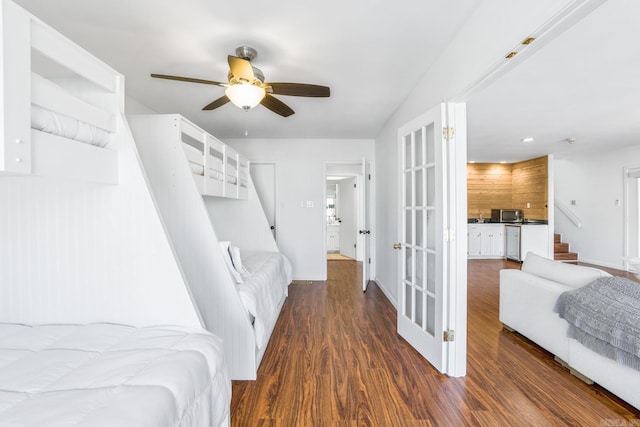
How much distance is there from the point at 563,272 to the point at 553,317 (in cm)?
41

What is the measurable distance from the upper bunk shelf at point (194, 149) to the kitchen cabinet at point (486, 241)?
573 cm

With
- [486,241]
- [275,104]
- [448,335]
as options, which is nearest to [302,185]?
[275,104]

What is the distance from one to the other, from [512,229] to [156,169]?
7.12 meters

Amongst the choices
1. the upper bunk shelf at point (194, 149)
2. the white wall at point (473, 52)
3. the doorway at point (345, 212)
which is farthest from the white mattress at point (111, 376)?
the doorway at point (345, 212)

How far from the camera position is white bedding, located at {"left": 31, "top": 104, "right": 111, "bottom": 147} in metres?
1.01

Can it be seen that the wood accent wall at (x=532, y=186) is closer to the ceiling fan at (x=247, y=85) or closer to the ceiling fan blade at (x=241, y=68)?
the ceiling fan at (x=247, y=85)

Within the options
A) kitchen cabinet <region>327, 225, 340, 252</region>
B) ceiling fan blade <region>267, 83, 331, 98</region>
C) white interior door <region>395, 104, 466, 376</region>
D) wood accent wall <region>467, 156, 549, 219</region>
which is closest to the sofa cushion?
white interior door <region>395, 104, 466, 376</region>

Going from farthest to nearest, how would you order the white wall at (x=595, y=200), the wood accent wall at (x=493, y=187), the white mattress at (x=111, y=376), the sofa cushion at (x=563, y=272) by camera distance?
the wood accent wall at (x=493, y=187), the white wall at (x=595, y=200), the sofa cushion at (x=563, y=272), the white mattress at (x=111, y=376)

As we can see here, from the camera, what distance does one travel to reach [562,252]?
252 inches

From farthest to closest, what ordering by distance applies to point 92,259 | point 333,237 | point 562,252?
point 333,237, point 562,252, point 92,259

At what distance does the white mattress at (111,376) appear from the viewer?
81 cm

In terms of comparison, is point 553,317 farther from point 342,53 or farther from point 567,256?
point 567,256

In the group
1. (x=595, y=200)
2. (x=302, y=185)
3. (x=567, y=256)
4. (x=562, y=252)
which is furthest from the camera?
(x=562, y=252)

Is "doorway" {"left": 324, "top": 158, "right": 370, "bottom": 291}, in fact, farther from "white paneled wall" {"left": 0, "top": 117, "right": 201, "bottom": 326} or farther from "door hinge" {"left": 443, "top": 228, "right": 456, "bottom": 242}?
"white paneled wall" {"left": 0, "top": 117, "right": 201, "bottom": 326}
